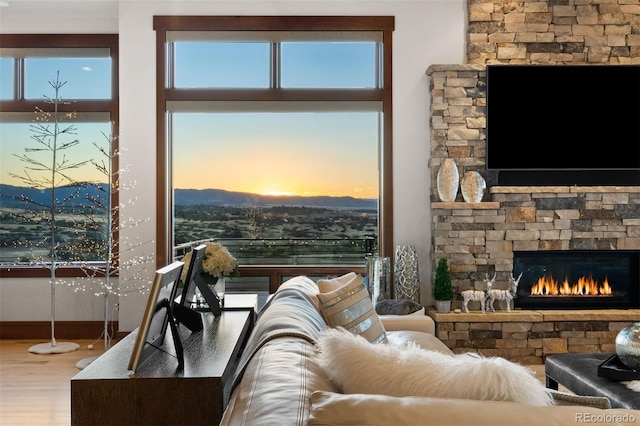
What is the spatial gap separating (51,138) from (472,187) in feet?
13.5

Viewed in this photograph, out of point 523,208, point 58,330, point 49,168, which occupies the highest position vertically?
point 49,168

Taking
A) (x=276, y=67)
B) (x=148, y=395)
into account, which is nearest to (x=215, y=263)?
(x=148, y=395)

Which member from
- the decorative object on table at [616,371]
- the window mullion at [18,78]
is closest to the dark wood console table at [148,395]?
the decorative object on table at [616,371]

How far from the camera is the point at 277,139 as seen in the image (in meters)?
6.14

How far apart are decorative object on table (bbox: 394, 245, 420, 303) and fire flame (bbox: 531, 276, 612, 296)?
106cm

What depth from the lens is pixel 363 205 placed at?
20.0 feet

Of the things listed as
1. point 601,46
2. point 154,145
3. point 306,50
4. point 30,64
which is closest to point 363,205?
point 306,50

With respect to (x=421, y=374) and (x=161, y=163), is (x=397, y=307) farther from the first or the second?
(x=421, y=374)

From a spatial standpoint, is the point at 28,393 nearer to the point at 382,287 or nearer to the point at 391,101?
the point at 382,287

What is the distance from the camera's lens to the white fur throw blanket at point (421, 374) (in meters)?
1.38

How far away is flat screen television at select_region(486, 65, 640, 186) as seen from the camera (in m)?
5.57

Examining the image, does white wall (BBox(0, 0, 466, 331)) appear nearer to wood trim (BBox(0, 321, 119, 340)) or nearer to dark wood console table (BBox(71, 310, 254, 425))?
wood trim (BBox(0, 321, 119, 340))

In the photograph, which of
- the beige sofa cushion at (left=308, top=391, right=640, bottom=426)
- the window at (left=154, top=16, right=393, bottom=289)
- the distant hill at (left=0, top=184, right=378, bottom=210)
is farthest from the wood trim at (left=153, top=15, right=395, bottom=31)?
the beige sofa cushion at (left=308, top=391, right=640, bottom=426)

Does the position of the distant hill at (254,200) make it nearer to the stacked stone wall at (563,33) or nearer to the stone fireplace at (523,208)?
the stone fireplace at (523,208)
